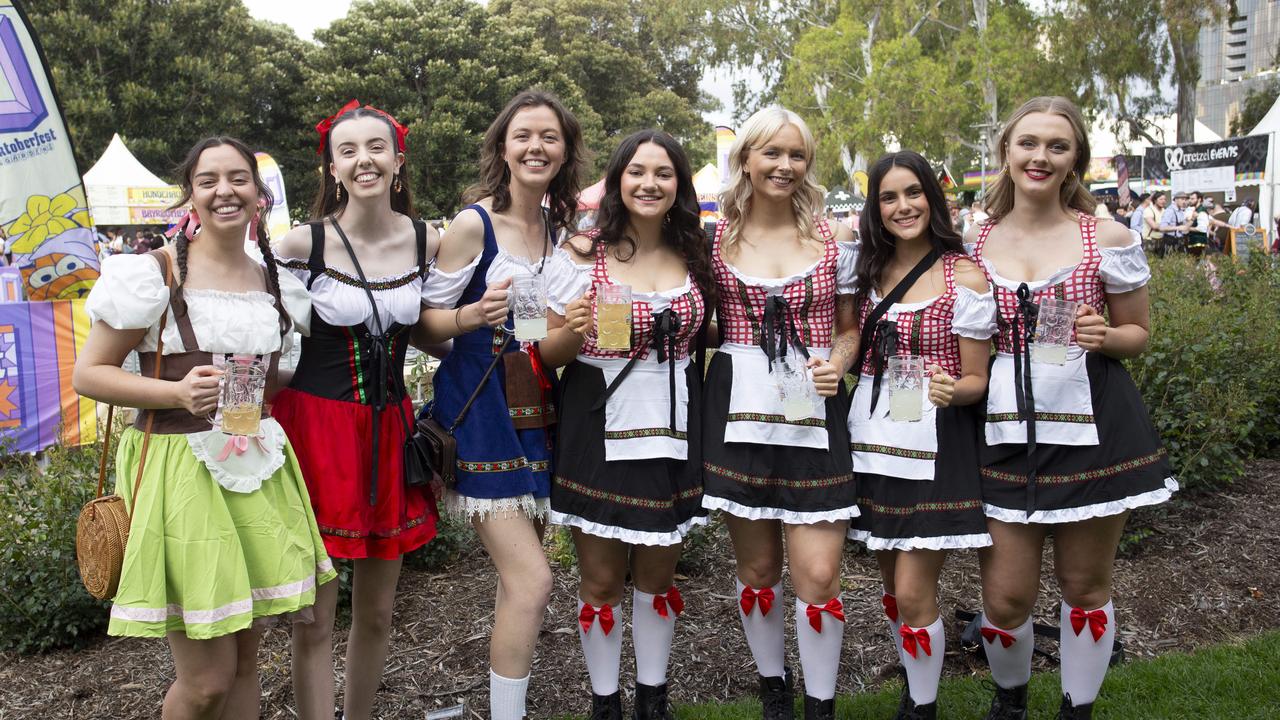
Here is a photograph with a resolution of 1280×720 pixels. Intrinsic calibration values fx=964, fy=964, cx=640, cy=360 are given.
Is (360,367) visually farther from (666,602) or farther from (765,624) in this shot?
(765,624)

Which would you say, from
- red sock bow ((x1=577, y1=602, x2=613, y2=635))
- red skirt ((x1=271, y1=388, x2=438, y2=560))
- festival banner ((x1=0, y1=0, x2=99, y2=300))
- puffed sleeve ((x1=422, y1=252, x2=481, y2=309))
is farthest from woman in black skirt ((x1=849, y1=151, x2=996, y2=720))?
festival banner ((x1=0, y1=0, x2=99, y2=300))

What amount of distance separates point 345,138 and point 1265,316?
6.02m

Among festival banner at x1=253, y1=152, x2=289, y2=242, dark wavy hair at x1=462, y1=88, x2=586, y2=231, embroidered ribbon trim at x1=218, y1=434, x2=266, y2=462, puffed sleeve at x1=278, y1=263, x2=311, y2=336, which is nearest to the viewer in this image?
embroidered ribbon trim at x1=218, y1=434, x2=266, y2=462

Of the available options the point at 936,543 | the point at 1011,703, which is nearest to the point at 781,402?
the point at 936,543

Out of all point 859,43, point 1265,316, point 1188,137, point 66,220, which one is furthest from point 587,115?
point 1265,316

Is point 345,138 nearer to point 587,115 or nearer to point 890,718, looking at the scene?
point 890,718

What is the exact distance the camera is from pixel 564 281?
3.13 metres

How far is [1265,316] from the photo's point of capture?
248 inches

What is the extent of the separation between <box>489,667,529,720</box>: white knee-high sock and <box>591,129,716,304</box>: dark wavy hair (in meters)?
1.36

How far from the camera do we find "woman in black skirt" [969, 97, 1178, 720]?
298 centimetres

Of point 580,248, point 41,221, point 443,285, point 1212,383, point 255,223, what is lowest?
point 1212,383

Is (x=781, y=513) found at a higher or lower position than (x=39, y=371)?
lower

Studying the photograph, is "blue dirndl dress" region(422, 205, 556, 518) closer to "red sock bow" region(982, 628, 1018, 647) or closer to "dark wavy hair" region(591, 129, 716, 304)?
"dark wavy hair" region(591, 129, 716, 304)

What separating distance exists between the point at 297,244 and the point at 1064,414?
2420 millimetres
